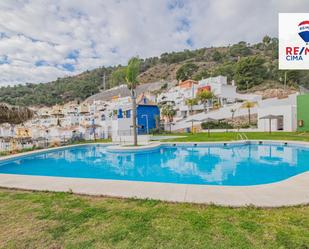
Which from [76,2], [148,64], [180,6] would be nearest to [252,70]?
[180,6]

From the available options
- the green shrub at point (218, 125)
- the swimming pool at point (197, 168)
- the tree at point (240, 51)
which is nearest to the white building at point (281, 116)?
the green shrub at point (218, 125)

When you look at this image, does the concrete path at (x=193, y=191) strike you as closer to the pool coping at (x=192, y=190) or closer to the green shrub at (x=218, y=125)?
the pool coping at (x=192, y=190)

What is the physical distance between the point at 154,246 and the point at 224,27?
2498cm

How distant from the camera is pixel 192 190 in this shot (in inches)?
176

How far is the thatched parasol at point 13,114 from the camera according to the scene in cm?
1109

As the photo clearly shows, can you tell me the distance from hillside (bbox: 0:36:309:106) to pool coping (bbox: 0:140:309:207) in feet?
113

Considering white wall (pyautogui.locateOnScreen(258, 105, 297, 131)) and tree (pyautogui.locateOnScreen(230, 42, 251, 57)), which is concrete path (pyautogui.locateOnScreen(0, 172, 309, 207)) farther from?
tree (pyautogui.locateOnScreen(230, 42, 251, 57))

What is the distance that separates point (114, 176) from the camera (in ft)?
25.3

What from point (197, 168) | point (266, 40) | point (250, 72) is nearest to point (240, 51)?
point (266, 40)

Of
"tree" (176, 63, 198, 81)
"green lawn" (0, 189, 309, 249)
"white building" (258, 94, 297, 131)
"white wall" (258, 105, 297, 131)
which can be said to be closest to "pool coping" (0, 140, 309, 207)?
"green lawn" (0, 189, 309, 249)

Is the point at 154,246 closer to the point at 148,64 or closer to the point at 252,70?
the point at 252,70

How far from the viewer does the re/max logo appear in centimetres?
1412

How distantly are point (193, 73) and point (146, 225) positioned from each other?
62.9 meters

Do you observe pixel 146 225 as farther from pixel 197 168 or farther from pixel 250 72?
pixel 250 72
